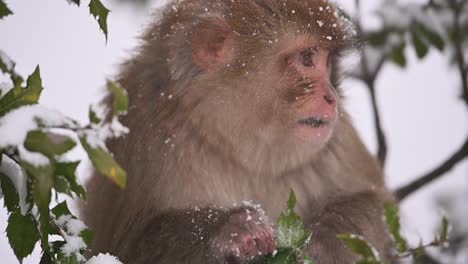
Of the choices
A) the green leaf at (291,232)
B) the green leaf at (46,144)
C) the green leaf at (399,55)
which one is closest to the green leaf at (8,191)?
the green leaf at (46,144)

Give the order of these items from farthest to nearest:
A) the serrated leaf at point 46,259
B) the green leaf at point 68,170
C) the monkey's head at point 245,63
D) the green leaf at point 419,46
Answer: the green leaf at point 419,46
the monkey's head at point 245,63
the serrated leaf at point 46,259
the green leaf at point 68,170

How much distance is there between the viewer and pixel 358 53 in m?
4.77

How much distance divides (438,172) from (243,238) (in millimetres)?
2735

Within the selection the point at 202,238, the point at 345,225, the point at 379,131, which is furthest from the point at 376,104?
the point at 202,238

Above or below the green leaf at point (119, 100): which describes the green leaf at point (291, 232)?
below

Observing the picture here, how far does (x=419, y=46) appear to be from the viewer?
5664mm

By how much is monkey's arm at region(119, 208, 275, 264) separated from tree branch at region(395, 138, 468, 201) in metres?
2.34

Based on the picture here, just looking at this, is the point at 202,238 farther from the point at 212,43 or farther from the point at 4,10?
the point at 4,10

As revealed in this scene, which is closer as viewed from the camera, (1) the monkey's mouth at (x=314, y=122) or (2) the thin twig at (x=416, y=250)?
(2) the thin twig at (x=416, y=250)

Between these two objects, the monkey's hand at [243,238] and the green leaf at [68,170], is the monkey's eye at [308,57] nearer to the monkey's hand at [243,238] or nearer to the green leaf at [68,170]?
the monkey's hand at [243,238]

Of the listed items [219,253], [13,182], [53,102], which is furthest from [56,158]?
[53,102]

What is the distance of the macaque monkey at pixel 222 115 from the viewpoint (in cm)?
421

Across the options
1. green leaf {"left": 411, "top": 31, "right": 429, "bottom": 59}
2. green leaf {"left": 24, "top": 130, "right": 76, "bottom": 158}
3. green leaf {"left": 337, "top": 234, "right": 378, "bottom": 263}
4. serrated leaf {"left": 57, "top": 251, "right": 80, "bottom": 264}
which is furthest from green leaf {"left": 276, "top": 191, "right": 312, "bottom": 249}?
green leaf {"left": 411, "top": 31, "right": 429, "bottom": 59}

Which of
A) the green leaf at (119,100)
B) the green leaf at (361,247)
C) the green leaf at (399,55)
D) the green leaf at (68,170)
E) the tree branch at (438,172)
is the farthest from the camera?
the green leaf at (399,55)
